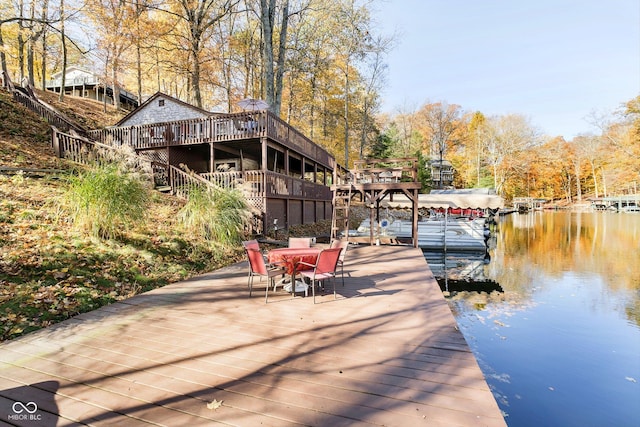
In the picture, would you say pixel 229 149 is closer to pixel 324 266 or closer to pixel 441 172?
pixel 324 266

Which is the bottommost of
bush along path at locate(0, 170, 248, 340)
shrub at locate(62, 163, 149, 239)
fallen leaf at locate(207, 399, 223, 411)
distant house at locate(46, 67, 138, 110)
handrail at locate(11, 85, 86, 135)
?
fallen leaf at locate(207, 399, 223, 411)

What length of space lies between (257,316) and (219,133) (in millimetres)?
11341

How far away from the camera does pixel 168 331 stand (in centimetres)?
394

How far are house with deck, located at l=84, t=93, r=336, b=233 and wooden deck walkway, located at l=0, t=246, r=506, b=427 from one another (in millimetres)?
7580

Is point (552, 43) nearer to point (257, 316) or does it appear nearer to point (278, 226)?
point (278, 226)

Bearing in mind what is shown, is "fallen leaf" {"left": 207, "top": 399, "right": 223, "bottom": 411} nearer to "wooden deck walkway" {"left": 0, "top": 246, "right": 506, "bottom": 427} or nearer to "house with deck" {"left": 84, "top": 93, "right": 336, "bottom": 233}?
"wooden deck walkway" {"left": 0, "top": 246, "right": 506, "bottom": 427}

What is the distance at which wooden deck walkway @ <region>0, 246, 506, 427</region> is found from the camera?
2.32 meters

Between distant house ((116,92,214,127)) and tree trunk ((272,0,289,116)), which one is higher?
tree trunk ((272,0,289,116))

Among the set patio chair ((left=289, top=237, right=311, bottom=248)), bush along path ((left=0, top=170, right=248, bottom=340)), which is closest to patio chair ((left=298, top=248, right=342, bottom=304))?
patio chair ((left=289, top=237, right=311, bottom=248))

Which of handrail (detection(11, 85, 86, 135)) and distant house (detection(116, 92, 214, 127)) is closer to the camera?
handrail (detection(11, 85, 86, 135))

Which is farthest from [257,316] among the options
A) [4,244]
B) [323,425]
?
[4,244]

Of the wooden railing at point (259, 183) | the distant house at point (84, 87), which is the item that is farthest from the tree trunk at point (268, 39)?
the distant house at point (84, 87)

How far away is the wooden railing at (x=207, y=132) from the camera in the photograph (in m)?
13.1

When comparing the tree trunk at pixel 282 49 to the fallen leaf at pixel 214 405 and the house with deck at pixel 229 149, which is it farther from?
the fallen leaf at pixel 214 405
